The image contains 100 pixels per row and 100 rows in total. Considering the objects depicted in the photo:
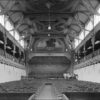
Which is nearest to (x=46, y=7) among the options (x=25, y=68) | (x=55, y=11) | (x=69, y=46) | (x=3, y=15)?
(x=55, y=11)

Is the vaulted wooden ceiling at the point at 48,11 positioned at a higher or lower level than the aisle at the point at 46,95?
higher

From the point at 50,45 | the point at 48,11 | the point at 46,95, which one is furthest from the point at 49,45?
the point at 46,95

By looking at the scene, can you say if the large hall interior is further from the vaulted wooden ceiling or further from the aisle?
the aisle

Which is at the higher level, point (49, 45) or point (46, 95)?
point (49, 45)

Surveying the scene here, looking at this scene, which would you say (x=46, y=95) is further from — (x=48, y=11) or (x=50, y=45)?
(x=50, y=45)

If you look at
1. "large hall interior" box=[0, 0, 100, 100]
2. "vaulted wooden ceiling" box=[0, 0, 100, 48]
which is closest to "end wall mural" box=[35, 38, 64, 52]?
"large hall interior" box=[0, 0, 100, 100]

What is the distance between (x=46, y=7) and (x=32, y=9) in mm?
2251

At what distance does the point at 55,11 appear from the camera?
30703 millimetres

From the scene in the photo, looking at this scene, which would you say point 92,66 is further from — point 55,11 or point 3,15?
point 3,15

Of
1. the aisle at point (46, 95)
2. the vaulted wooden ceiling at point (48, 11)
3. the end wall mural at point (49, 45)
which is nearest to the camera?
the aisle at point (46, 95)

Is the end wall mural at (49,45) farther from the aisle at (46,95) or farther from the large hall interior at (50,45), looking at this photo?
the aisle at (46,95)

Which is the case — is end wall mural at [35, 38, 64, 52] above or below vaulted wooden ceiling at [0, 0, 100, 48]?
below

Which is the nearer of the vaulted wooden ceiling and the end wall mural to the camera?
the vaulted wooden ceiling

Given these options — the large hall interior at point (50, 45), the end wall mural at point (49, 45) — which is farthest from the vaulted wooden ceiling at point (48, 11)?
the end wall mural at point (49, 45)
